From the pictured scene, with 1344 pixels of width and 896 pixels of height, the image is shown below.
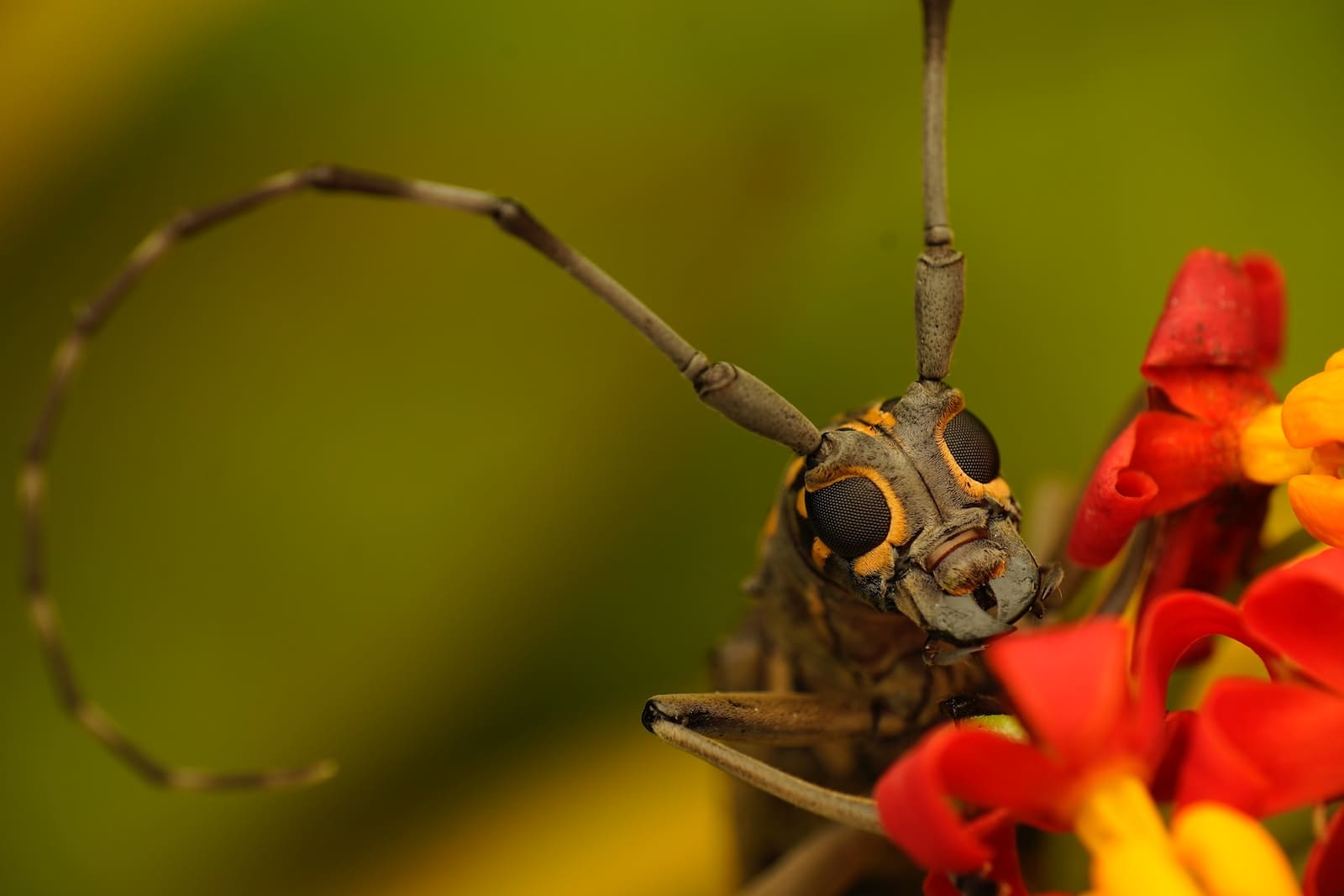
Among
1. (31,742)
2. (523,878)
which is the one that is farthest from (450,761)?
(31,742)

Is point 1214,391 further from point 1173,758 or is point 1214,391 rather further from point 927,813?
point 927,813

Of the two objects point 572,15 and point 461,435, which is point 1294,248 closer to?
point 572,15

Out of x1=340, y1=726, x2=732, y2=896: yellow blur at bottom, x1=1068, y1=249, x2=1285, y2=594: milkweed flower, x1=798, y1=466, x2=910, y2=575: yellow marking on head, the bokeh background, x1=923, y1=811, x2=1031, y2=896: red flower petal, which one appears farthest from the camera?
x1=340, y1=726, x2=732, y2=896: yellow blur at bottom

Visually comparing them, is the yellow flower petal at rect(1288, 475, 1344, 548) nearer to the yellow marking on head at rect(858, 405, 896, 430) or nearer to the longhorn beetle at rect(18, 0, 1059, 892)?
the longhorn beetle at rect(18, 0, 1059, 892)

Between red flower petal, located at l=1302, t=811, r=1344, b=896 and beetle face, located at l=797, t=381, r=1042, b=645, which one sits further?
beetle face, located at l=797, t=381, r=1042, b=645

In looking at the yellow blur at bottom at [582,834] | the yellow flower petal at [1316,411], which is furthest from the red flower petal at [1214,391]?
the yellow blur at bottom at [582,834]

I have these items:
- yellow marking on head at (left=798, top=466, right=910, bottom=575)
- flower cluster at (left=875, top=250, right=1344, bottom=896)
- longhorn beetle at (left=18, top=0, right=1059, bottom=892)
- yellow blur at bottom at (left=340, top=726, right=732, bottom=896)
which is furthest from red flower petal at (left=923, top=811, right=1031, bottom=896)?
yellow blur at bottom at (left=340, top=726, right=732, bottom=896)

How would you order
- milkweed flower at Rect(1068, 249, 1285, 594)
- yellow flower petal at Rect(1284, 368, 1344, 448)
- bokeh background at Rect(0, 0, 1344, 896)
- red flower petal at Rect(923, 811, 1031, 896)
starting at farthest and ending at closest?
bokeh background at Rect(0, 0, 1344, 896) < milkweed flower at Rect(1068, 249, 1285, 594) < yellow flower petal at Rect(1284, 368, 1344, 448) < red flower petal at Rect(923, 811, 1031, 896)
